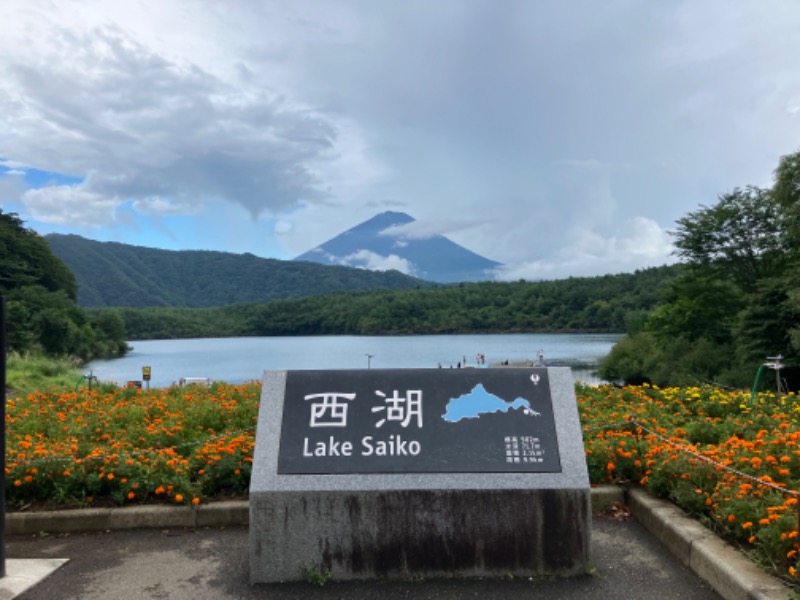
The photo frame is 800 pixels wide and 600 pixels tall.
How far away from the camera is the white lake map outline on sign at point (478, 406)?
4555 millimetres

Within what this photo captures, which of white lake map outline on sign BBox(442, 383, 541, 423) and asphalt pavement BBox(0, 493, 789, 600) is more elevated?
white lake map outline on sign BBox(442, 383, 541, 423)

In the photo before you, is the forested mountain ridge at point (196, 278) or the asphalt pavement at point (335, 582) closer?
the asphalt pavement at point (335, 582)

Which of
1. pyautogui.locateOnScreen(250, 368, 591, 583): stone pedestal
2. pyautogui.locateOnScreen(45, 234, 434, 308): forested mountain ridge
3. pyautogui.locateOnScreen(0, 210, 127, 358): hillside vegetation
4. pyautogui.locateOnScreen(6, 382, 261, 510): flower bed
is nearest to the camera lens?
pyautogui.locateOnScreen(250, 368, 591, 583): stone pedestal

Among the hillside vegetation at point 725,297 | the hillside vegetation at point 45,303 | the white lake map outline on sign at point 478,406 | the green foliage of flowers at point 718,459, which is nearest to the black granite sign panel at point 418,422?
the white lake map outline on sign at point 478,406

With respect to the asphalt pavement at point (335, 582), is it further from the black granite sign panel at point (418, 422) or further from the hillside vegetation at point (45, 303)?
the hillside vegetation at point (45, 303)

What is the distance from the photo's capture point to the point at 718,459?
17.1ft

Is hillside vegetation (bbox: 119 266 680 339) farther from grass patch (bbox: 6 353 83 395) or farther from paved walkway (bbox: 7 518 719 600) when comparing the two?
paved walkway (bbox: 7 518 719 600)

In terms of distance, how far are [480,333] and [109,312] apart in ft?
145

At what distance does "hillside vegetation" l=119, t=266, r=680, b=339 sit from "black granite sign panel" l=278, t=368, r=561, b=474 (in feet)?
227

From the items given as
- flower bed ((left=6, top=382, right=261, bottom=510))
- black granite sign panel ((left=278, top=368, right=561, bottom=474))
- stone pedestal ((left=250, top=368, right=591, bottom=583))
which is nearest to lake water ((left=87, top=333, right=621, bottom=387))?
flower bed ((left=6, top=382, right=261, bottom=510))

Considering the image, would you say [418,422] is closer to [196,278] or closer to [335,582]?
[335,582]

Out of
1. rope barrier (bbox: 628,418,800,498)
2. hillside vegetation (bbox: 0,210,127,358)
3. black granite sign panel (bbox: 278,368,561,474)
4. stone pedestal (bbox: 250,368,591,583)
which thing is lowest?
stone pedestal (bbox: 250,368,591,583)

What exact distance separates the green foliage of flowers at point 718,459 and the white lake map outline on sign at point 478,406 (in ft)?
4.57

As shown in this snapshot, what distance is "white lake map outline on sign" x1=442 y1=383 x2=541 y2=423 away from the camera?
4.55 metres
